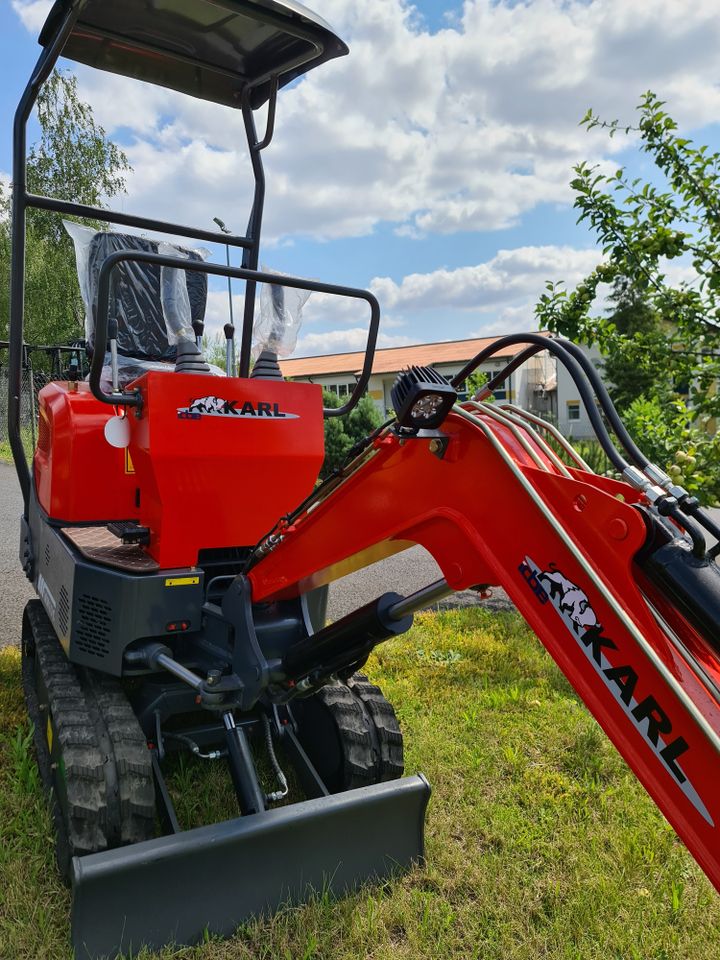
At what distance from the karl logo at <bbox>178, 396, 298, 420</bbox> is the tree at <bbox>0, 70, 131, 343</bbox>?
2203 cm

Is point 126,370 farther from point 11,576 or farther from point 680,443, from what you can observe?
point 11,576

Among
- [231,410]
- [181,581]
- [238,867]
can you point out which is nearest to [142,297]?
[231,410]

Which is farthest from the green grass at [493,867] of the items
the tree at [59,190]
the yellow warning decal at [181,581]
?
the tree at [59,190]

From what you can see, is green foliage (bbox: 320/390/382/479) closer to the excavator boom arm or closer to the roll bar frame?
the roll bar frame

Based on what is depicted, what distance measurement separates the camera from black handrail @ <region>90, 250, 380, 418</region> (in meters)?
2.47

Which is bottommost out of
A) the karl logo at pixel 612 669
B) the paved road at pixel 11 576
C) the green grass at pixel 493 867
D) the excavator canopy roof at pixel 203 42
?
the paved road at pixel 11 576

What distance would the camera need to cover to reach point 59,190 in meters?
23.7

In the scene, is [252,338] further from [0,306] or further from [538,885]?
[0,306]

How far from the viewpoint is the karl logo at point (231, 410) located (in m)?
2.76

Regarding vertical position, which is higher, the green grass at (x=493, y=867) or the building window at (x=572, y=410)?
the building window at (x=572, y=410)

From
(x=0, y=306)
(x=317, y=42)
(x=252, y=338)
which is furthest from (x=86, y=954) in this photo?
(x=0, y=306)

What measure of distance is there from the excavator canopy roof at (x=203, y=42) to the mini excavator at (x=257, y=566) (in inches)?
0.5

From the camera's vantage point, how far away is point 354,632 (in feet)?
8.22

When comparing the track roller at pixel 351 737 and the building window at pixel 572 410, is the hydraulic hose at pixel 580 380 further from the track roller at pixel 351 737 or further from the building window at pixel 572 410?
the building window at pixel 572 410
